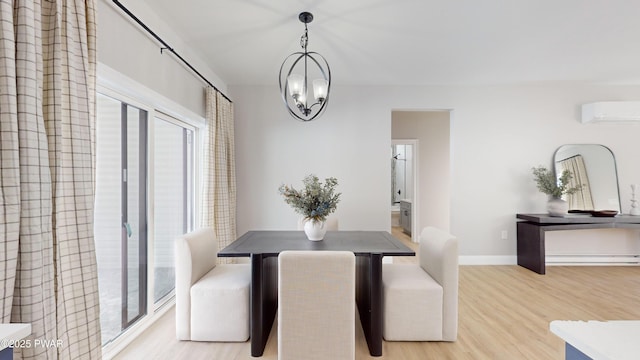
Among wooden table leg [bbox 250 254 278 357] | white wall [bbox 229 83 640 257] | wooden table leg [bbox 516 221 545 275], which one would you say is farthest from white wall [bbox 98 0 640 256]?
wooden table leg [bbox 250 254 278 357]

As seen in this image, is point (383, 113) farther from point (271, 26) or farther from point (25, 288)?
point (25, 288)

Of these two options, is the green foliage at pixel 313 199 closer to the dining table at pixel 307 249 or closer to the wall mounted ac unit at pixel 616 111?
the dining table at pixel 307 249

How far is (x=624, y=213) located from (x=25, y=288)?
6.46 meters

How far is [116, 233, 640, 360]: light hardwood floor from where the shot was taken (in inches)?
87.8

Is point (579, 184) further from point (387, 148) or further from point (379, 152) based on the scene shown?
point (379, 152)

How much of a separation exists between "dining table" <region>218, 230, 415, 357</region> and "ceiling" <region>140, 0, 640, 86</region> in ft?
6.26

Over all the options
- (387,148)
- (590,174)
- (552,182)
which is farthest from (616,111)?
(387,148)

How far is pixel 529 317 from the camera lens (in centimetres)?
283

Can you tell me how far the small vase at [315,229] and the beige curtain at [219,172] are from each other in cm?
145

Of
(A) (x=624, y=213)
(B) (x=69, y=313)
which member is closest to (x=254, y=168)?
(B) (x=69, y=313)

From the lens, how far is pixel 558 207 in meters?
4.20

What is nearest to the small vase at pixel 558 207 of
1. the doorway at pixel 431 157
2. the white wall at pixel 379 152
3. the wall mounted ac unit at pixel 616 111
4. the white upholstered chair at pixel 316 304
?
the white wall at pixel 379 152

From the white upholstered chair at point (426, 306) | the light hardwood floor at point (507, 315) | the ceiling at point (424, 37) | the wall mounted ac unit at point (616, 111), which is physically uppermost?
the ceiling at point (424, 37)

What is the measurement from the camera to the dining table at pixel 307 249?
2189 millimetres
